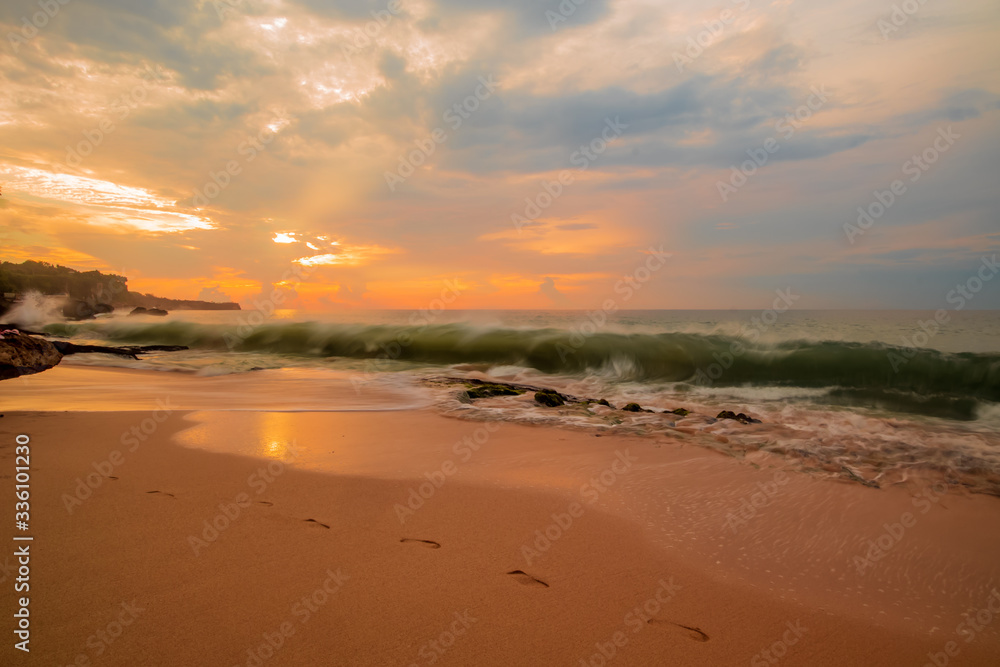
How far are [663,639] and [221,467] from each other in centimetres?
385

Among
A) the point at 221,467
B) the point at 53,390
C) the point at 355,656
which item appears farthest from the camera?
the point at 53,390

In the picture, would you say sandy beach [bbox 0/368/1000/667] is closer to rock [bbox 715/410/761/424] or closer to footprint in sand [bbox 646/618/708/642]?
footprint in sand [bbox 646/618/708/642]

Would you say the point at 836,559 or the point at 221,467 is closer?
the point at 836,559

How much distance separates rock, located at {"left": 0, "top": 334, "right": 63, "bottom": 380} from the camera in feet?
20.0

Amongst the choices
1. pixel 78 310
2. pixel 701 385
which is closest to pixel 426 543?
pixel 701 385

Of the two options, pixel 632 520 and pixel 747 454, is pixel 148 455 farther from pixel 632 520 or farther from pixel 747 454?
pixel 747 454

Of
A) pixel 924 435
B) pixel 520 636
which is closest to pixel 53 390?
pixel 520 636

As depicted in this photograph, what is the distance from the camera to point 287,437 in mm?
5418

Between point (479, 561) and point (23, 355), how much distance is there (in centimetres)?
740

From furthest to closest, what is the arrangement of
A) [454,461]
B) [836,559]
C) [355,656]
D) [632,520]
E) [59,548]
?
1. [454,461]
2. [632,520]
3. [836,559]
4. [59,548]
5. [355,656]

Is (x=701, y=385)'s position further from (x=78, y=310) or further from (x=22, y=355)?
(x=78, y=310)

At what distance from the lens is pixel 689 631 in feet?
7.08

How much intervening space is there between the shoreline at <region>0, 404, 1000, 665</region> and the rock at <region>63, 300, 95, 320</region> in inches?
2329

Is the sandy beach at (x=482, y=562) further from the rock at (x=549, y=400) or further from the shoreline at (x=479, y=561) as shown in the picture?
the rock at (x=549, y=400)
